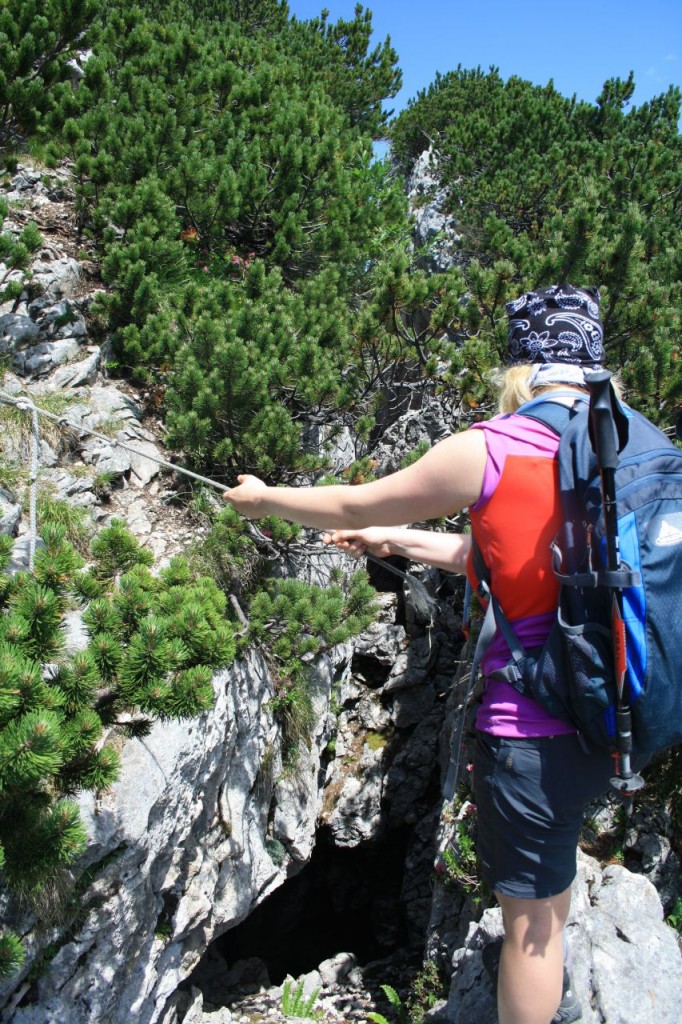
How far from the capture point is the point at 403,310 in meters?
6.40

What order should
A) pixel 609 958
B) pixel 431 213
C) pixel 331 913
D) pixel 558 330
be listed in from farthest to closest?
pixel 431 213, pixel 331 913, pixel 609 958, pixel 558 330

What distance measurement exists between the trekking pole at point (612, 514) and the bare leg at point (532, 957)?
71cm

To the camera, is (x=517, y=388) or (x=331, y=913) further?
(x=331, y=913)

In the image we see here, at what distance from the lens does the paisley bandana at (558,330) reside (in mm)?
2145

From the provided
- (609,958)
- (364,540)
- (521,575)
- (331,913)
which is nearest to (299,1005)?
(331,913)

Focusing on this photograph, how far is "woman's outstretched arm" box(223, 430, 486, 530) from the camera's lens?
76.5 inches

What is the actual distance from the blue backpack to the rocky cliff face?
2.81 meters

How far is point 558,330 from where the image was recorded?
2.15 meters

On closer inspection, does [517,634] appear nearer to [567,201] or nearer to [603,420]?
[603,420]

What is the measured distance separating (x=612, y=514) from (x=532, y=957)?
154 centimetres

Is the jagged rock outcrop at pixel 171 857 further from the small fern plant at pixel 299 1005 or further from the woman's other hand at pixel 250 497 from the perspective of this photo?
the woman's other hand at pixel 250 497

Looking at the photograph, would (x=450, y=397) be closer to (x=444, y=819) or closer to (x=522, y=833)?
(x=444, y=819)

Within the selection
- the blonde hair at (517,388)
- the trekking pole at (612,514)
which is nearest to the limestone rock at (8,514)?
the blonde hair at (517,388)

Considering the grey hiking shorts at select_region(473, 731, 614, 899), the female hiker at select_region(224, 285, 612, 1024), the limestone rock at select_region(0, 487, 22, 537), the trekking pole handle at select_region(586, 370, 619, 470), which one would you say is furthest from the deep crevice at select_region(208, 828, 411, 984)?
the trekking pole handle at select_region(586, 370, 619, 470)
